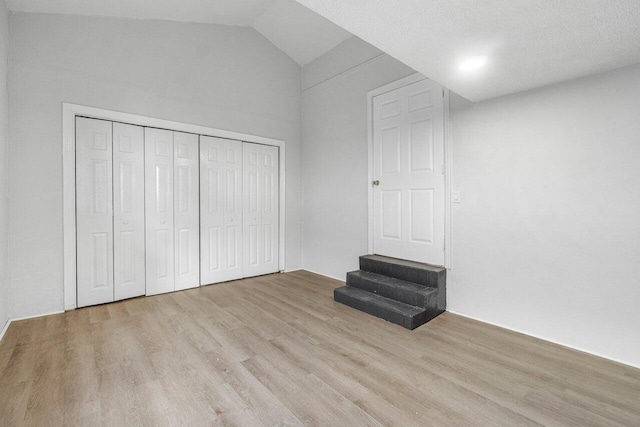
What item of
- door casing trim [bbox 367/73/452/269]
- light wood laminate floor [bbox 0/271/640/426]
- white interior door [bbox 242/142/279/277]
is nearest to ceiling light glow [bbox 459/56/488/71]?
door casing trim [bbox 367/73/452/269]

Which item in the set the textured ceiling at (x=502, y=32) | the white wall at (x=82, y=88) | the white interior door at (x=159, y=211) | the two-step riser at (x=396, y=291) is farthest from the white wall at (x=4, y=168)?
the two-step riser at (x=396, y=291)

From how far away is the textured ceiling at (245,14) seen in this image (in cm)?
283

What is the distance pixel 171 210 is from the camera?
3.56 metres

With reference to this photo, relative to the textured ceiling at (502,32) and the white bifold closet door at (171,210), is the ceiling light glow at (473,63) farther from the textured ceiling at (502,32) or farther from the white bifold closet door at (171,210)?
the white bifold closet door at (171,210)

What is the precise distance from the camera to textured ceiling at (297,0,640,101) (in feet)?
4.56

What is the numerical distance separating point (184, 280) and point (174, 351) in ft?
5.50

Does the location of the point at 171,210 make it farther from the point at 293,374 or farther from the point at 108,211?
the point at 293,374

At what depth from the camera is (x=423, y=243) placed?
3176 millimetres

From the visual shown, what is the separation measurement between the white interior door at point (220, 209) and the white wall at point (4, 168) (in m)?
1.75

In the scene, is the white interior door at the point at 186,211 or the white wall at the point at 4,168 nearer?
the white wall at the point at 4,168

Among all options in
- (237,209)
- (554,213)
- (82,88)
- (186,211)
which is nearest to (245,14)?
(82,88)

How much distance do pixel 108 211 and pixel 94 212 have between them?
121mm

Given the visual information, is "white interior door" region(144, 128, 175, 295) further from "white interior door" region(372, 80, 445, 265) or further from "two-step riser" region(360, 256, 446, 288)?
"white interior door" region(372, 80, 445, 265)

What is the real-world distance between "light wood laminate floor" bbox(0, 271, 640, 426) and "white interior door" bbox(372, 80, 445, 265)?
887mm
